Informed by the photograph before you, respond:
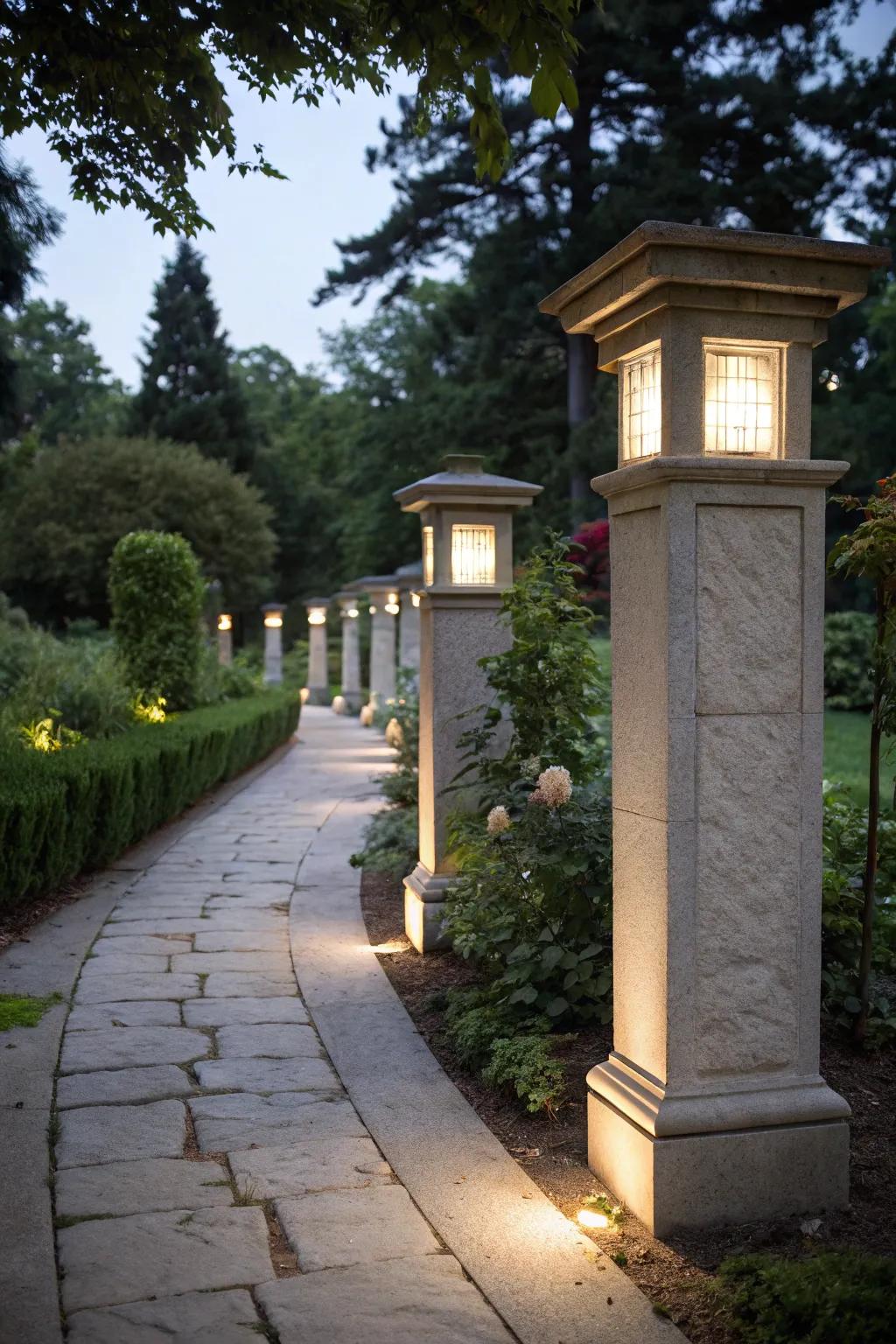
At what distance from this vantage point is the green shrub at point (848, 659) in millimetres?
17188

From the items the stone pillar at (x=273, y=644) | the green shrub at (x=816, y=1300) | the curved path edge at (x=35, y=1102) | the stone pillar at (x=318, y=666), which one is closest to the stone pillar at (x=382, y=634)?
the stone pillar at (x=273, y=644)

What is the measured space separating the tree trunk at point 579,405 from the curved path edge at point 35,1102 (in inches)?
544

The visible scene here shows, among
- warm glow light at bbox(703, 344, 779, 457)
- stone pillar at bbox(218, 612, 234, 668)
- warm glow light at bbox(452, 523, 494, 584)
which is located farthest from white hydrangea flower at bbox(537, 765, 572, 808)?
stone pillar at bbox(218, 612, 234, 668)

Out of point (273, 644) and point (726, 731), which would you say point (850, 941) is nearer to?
point (726, 731)

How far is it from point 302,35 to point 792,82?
A: 16930mm

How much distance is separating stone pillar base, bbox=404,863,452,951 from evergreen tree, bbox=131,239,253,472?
33.9m

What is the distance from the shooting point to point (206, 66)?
5.04 meters

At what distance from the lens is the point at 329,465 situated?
1758 inches

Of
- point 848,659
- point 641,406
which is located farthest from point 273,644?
point 641,406

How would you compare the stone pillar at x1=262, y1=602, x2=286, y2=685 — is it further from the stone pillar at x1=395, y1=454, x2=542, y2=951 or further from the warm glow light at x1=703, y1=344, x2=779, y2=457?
the warm glow light at x1=703, y1=344, x2=779, y2=457

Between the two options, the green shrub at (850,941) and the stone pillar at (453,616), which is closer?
the green shrub at (850,941)

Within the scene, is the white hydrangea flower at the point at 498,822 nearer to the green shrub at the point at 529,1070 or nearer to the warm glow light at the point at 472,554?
the green shrub at the point at 529,1070

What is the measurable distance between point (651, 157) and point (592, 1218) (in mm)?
18867

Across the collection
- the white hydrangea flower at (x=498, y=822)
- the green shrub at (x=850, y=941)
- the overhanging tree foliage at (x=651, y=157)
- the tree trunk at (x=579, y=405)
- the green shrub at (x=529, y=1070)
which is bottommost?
the green shrub at (x=529, y=1070)
